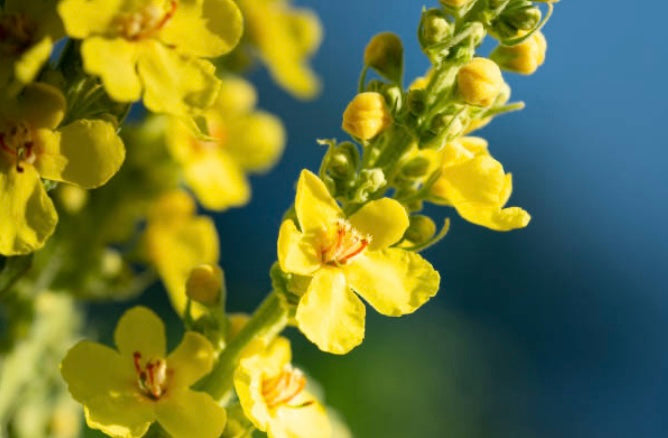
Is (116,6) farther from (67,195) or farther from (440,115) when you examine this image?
(67,195)

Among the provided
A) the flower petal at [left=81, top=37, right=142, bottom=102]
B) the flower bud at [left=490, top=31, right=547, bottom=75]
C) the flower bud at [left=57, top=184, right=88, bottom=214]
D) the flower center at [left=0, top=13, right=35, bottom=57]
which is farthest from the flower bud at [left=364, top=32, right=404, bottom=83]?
the flower bud at [left=57, top=184, right=88, bottom=214]

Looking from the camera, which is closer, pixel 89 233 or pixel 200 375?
pixel 200 375

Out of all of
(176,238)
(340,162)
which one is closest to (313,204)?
(340,162)

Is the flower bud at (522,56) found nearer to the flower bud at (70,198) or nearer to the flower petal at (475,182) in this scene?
the flower petal at (475,182)

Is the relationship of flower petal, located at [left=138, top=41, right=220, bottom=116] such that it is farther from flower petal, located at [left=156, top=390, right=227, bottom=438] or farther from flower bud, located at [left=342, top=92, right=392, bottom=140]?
flower petal, located at [left=156, top=390, right=227, bottom=438]

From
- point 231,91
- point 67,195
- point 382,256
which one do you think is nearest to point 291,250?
point 382,256

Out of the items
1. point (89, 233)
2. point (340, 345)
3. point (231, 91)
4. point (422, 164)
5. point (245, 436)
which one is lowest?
point (89, 233)
